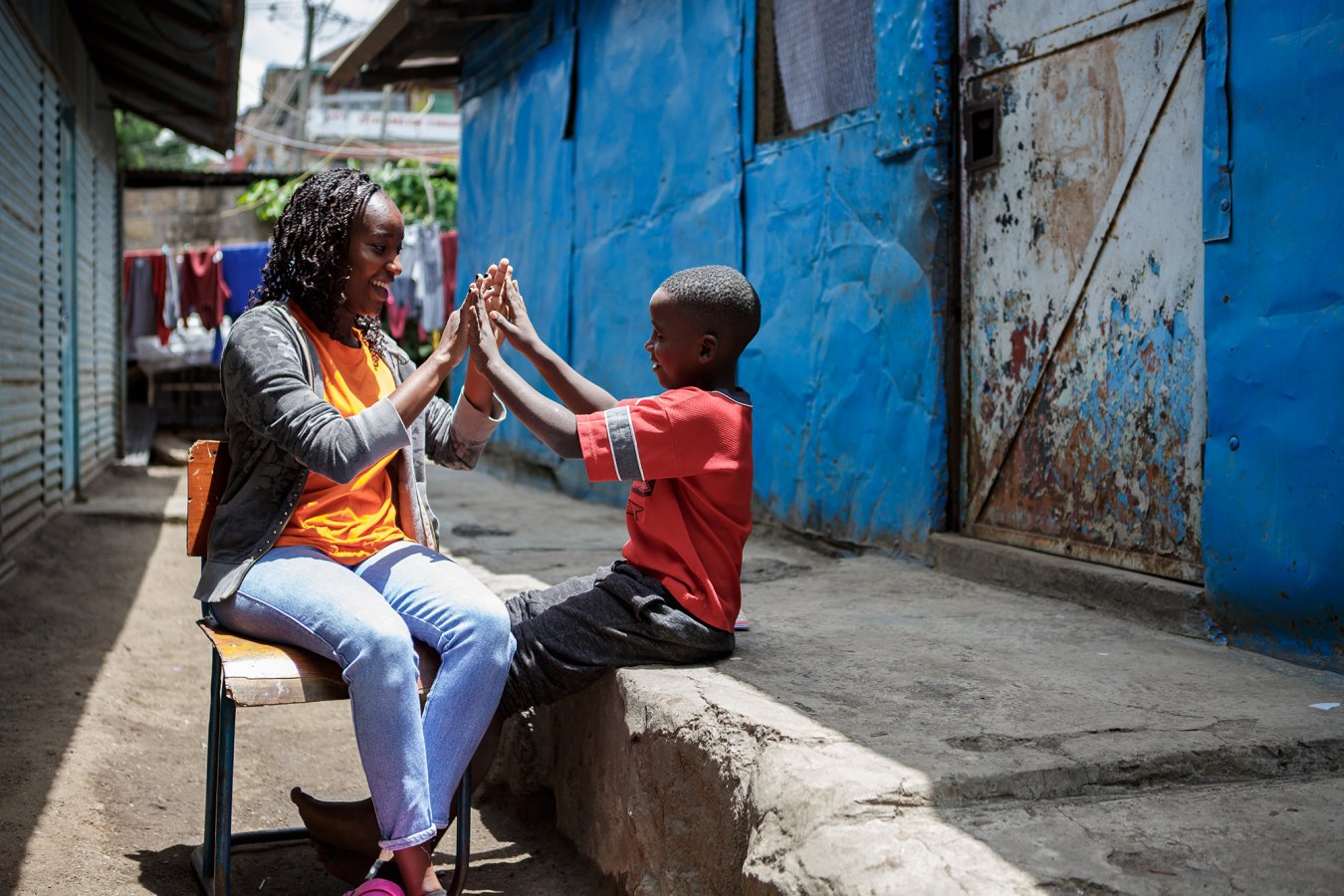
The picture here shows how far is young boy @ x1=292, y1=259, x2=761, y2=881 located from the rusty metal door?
4.72ft

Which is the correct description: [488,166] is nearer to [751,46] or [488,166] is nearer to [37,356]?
[37,356]

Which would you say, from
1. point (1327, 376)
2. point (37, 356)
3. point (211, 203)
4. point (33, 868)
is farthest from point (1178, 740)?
point (211, 203)

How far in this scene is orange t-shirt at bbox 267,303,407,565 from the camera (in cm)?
272

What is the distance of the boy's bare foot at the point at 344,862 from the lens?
8.84 feet

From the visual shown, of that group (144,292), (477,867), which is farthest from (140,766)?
(144,292)

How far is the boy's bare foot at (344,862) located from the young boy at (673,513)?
18.5 inches

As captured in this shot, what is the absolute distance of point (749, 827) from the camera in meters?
2.23

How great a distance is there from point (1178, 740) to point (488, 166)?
893cm

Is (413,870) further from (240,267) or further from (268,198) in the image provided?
(268,198)

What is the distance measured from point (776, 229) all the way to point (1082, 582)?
8.32 feet

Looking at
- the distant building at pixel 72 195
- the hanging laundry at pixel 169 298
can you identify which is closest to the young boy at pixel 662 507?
the distant building at pixel 72 195

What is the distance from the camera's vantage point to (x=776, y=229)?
18.6 feet


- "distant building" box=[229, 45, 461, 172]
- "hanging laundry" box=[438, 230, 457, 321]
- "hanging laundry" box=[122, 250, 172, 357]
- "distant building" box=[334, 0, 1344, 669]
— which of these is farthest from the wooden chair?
"distant building" box=[229, 45, 461, 172]

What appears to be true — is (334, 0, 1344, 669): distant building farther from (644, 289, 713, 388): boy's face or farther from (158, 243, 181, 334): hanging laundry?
(158, 243, 181, 334): hanging laundry
